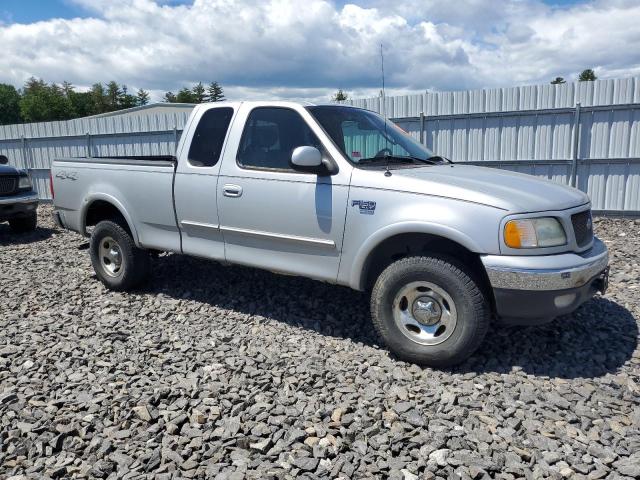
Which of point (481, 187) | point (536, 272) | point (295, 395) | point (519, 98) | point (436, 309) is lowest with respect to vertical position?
point (295, 395)

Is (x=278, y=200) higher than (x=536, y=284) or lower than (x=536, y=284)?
higher

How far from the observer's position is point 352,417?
3.30m

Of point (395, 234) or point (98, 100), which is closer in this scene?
point (395, 234)

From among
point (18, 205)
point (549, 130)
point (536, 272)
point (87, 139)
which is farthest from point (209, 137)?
point (87, 139)

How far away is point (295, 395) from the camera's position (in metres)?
3.60

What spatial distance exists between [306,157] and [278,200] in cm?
58

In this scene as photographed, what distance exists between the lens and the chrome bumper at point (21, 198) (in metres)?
9.48

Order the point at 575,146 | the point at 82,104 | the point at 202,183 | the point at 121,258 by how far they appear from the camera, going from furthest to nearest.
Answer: the point at 82,104, the point at 575,146, the point at 121,258, the point at 202,183

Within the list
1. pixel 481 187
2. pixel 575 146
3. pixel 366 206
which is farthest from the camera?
pixel 575 146

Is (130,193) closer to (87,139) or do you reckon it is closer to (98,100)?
(87,139)

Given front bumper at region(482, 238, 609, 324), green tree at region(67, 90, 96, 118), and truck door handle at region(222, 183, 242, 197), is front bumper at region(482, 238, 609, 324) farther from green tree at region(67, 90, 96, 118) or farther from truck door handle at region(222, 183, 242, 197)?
green tree at region(67, 90, 96, 118)

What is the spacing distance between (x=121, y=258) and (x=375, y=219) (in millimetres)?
3315

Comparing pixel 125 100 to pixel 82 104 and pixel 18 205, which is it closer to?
pixel 82 104

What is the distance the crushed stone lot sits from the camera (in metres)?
2.90
